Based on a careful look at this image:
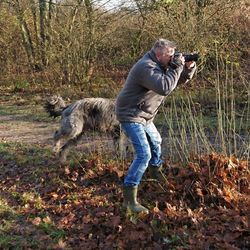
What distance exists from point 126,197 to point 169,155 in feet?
5.90

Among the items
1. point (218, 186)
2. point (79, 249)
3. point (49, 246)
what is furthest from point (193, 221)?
point (49, 246)

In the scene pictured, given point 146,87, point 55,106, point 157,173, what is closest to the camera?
point 146,87

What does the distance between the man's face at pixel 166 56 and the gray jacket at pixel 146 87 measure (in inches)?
2.1

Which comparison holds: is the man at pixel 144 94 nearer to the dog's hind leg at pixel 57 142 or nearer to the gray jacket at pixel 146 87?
the gray jacket at pixel 146 87

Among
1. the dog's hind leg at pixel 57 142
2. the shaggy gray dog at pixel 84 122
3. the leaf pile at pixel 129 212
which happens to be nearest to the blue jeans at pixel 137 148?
the leaf pile at pixel 129 212

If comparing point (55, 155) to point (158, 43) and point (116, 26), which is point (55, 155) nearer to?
point (158, 43)

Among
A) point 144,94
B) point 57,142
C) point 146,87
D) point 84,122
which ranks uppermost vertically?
point 146,87

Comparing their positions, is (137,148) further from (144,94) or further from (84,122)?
(84,122)

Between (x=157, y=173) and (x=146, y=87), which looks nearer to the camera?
(x=146, y=87)

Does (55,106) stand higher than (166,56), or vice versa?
(166,56)

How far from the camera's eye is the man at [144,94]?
16.1 ft

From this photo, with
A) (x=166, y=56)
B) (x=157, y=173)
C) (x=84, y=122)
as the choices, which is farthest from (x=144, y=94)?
(x=84, y=122)

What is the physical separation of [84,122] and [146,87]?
2.65 m

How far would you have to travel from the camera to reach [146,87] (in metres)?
5.03
